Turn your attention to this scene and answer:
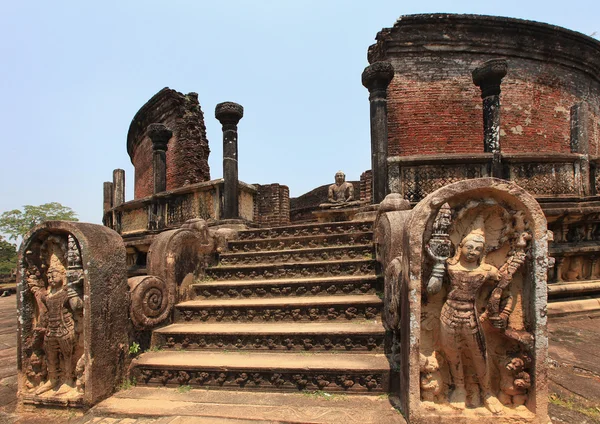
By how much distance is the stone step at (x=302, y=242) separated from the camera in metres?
5.29

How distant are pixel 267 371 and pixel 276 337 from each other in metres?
0.46

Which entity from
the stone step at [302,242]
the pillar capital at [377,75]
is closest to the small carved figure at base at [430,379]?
the stone step at [302,242]

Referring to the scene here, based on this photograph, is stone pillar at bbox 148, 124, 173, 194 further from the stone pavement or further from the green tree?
the green tree

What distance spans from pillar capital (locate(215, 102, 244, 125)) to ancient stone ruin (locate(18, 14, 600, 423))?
0.10ft

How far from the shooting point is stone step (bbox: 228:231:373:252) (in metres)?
5.29

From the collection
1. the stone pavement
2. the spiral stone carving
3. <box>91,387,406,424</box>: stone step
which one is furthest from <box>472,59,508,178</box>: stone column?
the spiral stone carving

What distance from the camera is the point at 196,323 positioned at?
13.6 feet

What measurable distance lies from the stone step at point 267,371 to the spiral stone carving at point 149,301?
352 millimetres

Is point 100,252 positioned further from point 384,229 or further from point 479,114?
point 479,114

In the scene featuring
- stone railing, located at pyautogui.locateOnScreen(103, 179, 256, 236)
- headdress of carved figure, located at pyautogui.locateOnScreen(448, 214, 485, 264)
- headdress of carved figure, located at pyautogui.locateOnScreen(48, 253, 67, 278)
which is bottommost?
headdress of carved figure, located at pyautogui.locateOnScreen(48, 253, 67, 278)

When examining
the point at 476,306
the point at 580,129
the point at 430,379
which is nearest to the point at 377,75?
the point at 580,129

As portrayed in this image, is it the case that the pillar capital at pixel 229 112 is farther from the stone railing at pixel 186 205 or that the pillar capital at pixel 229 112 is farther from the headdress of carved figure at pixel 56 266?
the headdress of carved figure at pixel 56 266

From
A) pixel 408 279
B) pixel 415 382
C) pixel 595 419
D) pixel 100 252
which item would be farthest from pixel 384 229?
pixel 100 252

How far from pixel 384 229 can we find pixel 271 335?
162 centimetres
